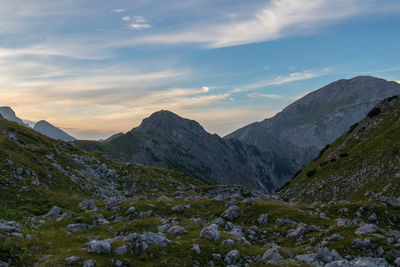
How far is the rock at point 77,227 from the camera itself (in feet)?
77.5

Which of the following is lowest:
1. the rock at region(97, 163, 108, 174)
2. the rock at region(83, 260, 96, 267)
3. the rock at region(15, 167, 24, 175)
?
the rock at region(83, 260, 96, 267)

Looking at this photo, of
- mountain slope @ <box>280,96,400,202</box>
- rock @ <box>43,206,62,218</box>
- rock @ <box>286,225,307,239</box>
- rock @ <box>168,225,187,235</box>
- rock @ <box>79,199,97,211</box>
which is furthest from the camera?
mountain slope @ <box>280,96,400,202</box>

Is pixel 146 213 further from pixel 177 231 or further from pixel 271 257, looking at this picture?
pixel 271 257

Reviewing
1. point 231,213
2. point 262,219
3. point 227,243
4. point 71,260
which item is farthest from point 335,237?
point 71,260

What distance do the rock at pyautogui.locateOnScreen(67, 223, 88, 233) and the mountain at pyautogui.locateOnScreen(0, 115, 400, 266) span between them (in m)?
0.08

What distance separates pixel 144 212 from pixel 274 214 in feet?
47.9

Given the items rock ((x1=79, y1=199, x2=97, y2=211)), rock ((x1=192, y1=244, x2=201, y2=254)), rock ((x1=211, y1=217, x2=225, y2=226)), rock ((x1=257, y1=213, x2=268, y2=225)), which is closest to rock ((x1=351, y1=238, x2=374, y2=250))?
rock ((x1=257, y1=213, x2=268, y2=225))

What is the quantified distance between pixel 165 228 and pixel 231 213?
11.4 meters

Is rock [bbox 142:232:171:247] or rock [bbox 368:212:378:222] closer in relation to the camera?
rock [bbox 142:232:171:247]

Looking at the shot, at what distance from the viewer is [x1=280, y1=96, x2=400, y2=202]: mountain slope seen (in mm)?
47094

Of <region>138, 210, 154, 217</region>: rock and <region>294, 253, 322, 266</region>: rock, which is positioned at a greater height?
<region>138, 210, 154, 217</region>: rock

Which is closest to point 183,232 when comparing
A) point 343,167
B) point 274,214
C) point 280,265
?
point 280,265

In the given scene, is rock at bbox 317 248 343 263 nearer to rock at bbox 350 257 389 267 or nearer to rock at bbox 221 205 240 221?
rock at bbox 350 257 389 267

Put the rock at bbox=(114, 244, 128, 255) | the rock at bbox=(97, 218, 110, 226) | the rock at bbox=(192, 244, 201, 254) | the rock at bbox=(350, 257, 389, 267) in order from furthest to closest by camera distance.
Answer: the rock at bbox=(97, 218, 110, 226) → the rock at bbox=(192, 244, 201, 254) → the rock at bbox=(114, 244, 128, 255) → the rock at bbox=(350, 257, 389, 267)
